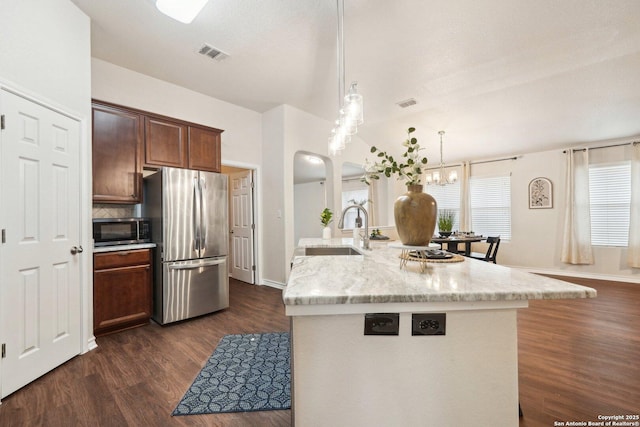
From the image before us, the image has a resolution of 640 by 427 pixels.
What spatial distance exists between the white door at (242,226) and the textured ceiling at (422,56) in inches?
52.2

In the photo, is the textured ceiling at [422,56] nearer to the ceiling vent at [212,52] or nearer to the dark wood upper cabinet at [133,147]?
the ceiling vent at [212,52]

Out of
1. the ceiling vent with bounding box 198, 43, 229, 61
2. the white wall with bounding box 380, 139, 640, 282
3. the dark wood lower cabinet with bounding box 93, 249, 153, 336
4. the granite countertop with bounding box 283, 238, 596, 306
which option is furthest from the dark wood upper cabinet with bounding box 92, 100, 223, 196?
the white wall with bounding box 380, 139, 640, 282

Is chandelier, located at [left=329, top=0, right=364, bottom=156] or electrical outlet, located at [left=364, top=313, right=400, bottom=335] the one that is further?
chandelier, located at [left=329, top=0, right=364, bottom=156]

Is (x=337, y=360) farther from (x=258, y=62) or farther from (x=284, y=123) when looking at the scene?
(x=284, y=123)

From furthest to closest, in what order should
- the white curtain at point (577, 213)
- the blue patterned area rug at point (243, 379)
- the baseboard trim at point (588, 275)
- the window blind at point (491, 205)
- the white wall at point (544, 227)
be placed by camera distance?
1. the window blind at point (491, 205)
2. the white curtain at point (577, 213)
3. the white wall at point (544, 227)
4. the baseboard trim at point (588, 275)
5. the blue patterned area rug at point (243, 379)

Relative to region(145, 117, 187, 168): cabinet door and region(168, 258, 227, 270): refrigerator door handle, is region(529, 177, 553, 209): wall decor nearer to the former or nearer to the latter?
region(168, 258, 227, 270): refrigerator door handle

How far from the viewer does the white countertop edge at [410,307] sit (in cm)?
92

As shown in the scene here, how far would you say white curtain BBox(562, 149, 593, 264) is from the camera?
15.9 ft

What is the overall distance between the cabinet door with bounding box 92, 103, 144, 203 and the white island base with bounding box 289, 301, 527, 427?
2.86m

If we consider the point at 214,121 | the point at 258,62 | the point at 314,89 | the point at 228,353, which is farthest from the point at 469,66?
the point at 228,353

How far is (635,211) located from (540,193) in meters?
1.26

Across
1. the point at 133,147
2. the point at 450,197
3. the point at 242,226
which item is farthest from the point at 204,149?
the point at 450,197

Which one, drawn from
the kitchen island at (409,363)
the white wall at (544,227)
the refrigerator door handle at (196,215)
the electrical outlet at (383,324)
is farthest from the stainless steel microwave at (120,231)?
the white wall at (544,227)

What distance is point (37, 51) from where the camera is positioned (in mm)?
1991
